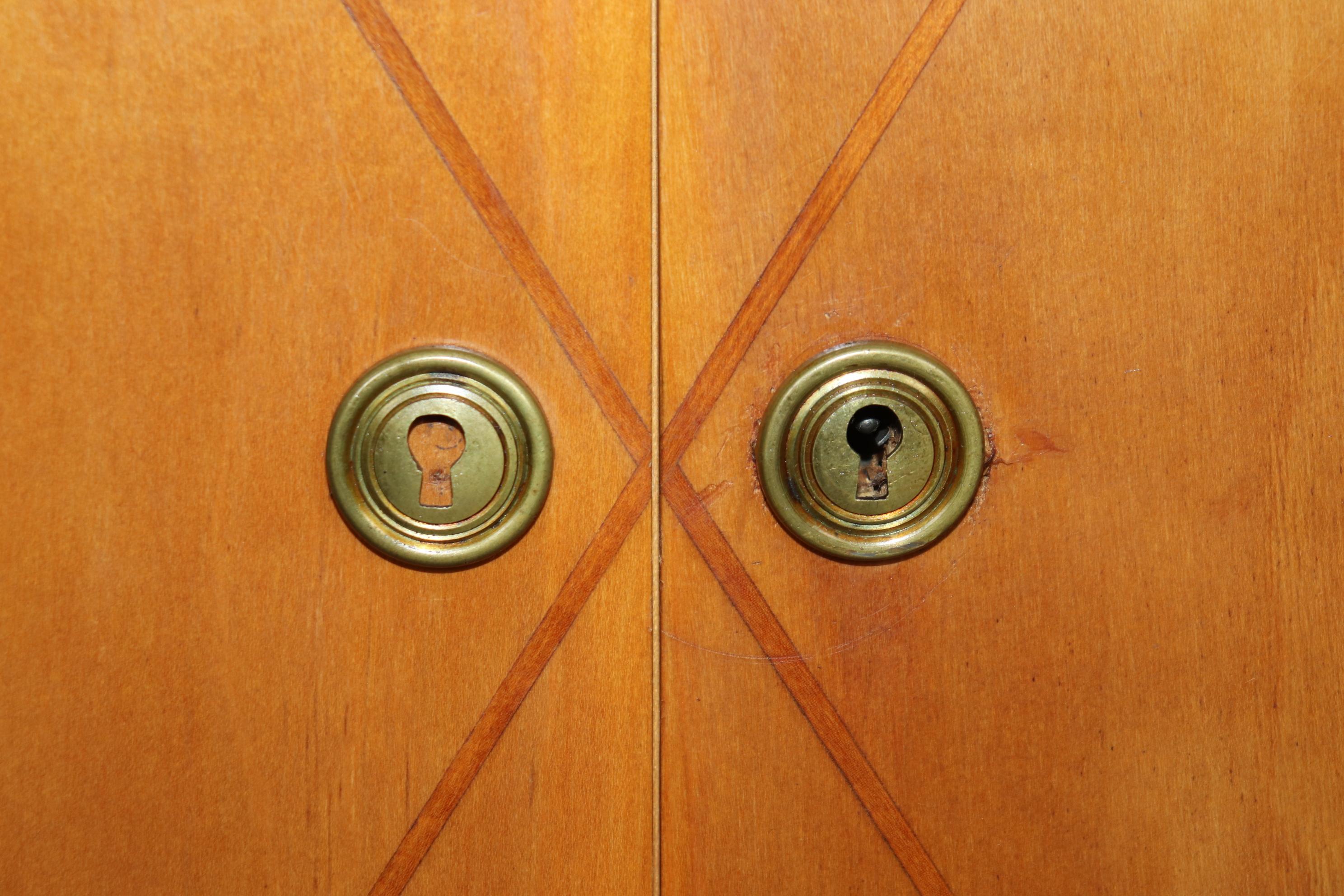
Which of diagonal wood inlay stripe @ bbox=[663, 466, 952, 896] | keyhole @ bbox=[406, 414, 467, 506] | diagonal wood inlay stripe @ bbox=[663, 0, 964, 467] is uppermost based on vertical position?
diagonal wood inlay stripe @ bbox=[663, 0, 964, 467]

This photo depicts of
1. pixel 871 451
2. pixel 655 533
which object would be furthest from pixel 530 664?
pixel 871 451

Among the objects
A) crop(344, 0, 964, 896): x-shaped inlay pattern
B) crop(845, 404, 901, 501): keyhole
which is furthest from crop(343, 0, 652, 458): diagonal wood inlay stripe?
crop(845, 404, 901, 501): keyhole

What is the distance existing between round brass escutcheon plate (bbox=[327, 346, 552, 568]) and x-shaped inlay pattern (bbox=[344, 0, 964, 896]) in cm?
4

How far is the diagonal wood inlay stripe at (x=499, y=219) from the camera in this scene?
410 millimetres

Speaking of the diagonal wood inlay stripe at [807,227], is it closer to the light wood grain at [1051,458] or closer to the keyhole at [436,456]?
the light wood grain at [1051,458]

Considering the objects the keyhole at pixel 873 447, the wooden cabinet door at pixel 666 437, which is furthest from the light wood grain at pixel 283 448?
the keyhole at pixel 873 447

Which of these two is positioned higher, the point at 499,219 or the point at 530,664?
the point at 499,219

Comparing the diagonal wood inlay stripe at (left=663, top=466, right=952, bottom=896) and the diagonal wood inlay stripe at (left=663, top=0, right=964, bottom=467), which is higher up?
the diagonal wood inlay stripe at (left=663, top=0, right=964, bottom=467)

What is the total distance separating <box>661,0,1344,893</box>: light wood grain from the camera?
42 centimetres

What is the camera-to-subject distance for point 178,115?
408mm

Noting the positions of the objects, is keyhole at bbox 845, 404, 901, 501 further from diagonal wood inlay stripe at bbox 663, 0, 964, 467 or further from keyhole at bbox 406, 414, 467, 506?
keyhole at bbox 406, 414, 467, 506

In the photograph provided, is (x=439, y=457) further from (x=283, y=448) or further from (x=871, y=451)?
(x=871, y=451)

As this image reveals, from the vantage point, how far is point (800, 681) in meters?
0.43

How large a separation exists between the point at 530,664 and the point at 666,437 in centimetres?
14
